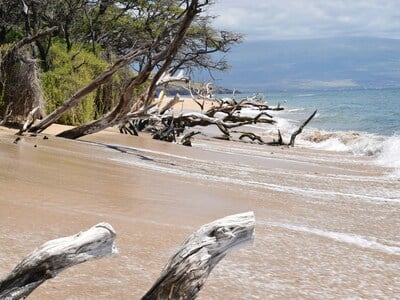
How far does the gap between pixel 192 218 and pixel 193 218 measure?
12mm

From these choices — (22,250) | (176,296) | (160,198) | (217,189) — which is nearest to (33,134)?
(217,189)

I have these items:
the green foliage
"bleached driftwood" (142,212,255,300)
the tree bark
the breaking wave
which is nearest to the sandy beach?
"bleached driftwood" (142,212,255,300)

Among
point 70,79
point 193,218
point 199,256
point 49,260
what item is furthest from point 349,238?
point 70,79

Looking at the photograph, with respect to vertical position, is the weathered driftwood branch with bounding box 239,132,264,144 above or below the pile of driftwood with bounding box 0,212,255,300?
above

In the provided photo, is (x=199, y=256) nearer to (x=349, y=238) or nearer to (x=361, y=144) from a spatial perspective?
(x=349, y=238)

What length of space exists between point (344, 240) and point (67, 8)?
60.1 feet

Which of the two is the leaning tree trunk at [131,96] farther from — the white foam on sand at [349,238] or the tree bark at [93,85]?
the white foam on sand at [349,238]

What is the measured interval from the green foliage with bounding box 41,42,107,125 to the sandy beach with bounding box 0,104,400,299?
5045 mm

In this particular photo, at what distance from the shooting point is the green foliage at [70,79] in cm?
1616

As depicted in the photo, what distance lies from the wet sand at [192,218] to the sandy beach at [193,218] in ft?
0.04

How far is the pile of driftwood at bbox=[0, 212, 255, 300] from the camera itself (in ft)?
8.71

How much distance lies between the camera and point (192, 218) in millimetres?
5902

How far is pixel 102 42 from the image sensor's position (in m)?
26.9

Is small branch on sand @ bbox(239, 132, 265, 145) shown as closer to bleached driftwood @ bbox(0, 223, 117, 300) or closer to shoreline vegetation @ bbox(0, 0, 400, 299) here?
shoreline vegetation @ bbox(0, 0, 400, 299)
